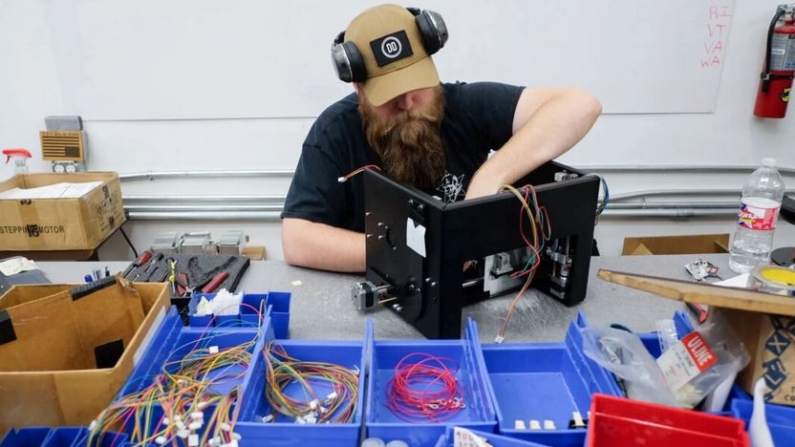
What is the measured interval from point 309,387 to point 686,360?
0.54 m

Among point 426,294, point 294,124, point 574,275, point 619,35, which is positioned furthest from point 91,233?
point 619,35

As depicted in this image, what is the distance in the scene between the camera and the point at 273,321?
3.04 feet

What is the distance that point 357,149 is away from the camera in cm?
139

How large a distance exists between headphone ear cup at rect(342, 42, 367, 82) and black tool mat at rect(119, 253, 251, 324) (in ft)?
1.68

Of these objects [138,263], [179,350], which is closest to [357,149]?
[138,263]

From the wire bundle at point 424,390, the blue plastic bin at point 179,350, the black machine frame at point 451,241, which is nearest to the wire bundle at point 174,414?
the blue plastic bin at point 179,350

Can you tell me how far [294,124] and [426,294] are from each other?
1.49 meters

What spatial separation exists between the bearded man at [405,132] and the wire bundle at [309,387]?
0.36 m

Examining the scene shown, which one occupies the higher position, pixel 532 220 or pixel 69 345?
pixel 532 220

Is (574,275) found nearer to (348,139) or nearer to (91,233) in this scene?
(348,139)

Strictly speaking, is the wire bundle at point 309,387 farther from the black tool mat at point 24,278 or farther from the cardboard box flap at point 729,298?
the black tool mat at point 24,278

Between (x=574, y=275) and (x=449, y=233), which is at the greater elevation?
(x=449, y=233)

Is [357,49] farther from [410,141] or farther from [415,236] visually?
[415,236]

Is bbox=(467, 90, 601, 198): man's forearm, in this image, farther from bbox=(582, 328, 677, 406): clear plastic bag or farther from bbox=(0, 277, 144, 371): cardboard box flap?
bbox=(0, 277, 144, 371): cardboard box flap
